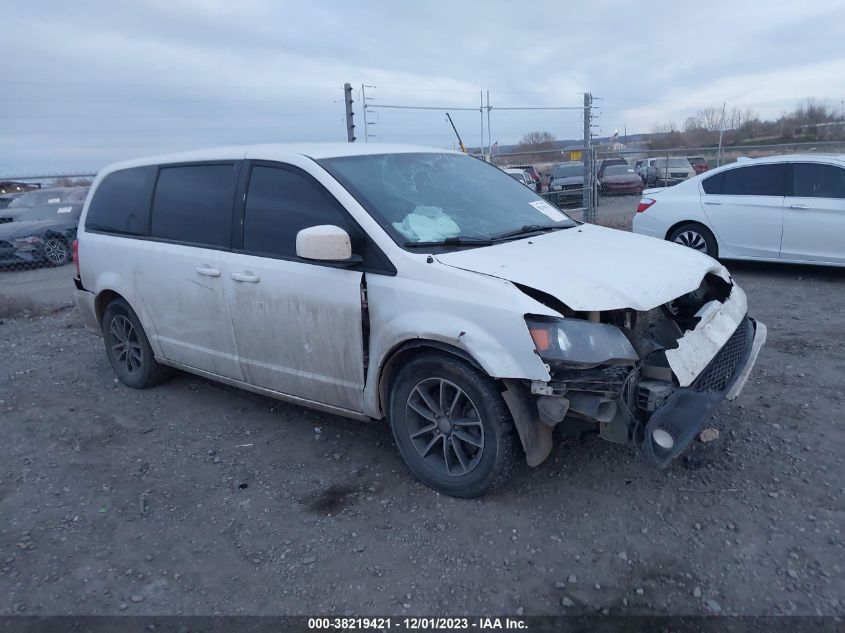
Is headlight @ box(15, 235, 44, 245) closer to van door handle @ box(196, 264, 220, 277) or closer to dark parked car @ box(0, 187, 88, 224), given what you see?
dark parked car @ box(0, 187, 88, 224)

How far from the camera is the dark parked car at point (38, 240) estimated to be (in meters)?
13.4

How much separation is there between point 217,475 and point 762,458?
3.22 metres

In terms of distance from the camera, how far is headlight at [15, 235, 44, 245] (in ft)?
44.2

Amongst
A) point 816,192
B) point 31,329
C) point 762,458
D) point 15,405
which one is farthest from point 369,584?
point 816,192

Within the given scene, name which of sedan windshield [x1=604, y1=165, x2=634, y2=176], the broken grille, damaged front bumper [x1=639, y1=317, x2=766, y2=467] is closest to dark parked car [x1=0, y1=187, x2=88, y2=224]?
the broken grille

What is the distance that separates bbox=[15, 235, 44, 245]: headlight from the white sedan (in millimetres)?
11524

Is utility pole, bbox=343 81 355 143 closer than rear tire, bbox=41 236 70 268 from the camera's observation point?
Yes

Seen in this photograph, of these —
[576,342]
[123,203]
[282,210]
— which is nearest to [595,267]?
[576,342]

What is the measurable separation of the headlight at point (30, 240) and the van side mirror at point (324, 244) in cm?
1227

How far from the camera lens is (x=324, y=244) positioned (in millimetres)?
3615

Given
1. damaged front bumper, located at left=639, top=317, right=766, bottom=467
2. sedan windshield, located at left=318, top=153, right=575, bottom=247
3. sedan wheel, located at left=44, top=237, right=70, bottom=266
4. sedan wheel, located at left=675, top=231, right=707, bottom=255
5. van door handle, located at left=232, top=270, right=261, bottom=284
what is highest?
sedan windshield, located at left=318, top=153, right=575, bottom=247

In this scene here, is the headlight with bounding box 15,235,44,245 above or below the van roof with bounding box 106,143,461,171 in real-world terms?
below

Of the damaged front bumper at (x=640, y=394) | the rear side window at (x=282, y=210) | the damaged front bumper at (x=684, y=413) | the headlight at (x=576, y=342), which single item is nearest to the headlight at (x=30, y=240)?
the rear side window at (x=282, y=210)

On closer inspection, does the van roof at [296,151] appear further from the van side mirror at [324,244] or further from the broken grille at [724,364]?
the broken grille at [724,364]
